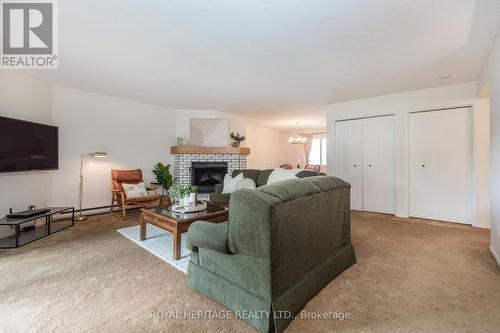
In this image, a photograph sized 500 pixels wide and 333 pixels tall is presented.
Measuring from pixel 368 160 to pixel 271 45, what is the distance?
321 centimetres

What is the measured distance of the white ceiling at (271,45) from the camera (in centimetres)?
191

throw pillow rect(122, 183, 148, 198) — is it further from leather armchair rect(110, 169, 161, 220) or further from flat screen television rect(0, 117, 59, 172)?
flat screen television rect(0, 117, 59, 172)

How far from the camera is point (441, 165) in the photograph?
3902mm

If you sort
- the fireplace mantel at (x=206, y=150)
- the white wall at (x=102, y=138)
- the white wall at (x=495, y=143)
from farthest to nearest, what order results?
the fireplace mantel at (x=206, y=150)
the white wall at (x=102, y=138)
the white wall at (x=495, y=143)

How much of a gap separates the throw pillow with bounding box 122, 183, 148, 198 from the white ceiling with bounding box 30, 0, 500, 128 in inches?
68.3

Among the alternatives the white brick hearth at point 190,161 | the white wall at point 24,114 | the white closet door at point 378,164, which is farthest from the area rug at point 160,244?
the white closet door at point 378,164

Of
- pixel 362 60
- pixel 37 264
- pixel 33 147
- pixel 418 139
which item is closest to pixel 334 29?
pixel 362 60

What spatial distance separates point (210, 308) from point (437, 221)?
163 inches

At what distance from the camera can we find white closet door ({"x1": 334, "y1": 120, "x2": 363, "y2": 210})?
4727 millimetres

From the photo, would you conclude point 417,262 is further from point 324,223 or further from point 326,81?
point 326,81

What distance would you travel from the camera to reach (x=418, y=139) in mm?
4090

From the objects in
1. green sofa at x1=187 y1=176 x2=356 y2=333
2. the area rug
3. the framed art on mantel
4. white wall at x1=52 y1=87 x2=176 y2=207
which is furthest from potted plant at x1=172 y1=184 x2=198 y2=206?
the framed art on mantel

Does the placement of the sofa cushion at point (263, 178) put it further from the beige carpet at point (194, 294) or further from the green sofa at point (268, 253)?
the green sofa at point (268, 253)

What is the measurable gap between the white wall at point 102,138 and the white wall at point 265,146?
296 cm
